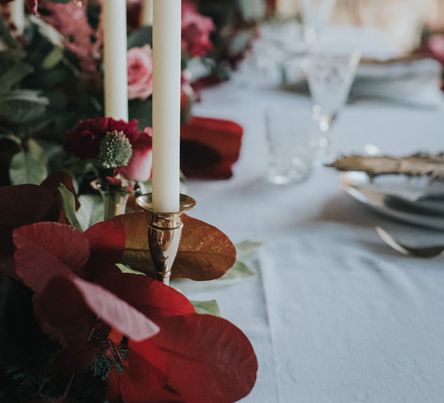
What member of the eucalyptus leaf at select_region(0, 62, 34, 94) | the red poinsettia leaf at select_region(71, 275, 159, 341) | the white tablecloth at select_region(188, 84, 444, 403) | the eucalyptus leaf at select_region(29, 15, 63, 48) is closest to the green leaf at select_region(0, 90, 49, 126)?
the eucalyptus leaf at select_region(0, 62, 34, 94)

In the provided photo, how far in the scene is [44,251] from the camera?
36cm

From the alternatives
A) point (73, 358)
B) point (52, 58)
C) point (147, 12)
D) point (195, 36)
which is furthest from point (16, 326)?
point (195, 36)

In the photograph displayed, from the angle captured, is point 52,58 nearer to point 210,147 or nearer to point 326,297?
point 210,147

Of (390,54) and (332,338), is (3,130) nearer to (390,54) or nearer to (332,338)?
(332,338)

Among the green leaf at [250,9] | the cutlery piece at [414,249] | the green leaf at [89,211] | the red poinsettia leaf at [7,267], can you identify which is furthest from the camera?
the green leaf at [250,9]

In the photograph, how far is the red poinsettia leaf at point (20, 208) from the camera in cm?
43

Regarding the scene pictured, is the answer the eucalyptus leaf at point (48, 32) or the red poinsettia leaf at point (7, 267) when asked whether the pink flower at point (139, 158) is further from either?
the eucalyptus leaf at point (48, 32)

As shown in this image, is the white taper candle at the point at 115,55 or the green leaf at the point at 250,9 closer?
the white taper candle at the point at 115,55

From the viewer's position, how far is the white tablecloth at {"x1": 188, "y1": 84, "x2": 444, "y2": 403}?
18.2 inches

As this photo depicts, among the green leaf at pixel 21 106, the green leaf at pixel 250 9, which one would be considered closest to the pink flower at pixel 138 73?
the green leaf at pixel 21 106

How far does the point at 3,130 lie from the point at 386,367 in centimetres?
51

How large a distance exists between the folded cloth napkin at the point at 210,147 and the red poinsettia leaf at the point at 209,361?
0.48m

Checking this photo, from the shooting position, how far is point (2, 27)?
695mm

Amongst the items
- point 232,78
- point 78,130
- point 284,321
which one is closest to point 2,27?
point 78,130
